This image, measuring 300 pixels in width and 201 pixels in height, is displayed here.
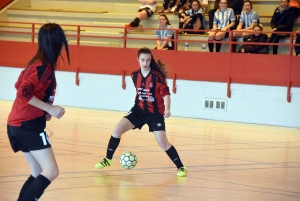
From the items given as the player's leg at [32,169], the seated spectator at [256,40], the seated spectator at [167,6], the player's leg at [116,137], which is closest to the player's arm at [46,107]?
the player's leg at [32,169]

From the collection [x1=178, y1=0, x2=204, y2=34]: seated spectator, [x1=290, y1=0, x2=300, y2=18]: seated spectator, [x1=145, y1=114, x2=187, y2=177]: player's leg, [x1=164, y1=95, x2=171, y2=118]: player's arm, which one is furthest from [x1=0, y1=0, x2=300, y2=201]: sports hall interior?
[x1=164, y1=95, x2=171, y2=118]: player's arm

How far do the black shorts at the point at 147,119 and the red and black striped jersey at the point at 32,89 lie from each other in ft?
7.62

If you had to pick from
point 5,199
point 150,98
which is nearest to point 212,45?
point 150,98

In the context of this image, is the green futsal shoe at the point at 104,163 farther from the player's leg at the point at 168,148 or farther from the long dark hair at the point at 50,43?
the long dark hair at the point at 50,43

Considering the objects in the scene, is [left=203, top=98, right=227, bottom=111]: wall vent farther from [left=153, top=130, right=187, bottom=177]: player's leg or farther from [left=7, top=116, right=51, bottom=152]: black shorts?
[left=7, top=116, right=51, bottom=152]: black shorts

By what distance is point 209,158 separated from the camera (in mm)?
7305

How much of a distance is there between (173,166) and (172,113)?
5.08m

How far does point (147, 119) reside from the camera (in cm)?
627

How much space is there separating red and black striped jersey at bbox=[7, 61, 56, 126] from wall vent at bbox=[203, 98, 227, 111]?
756 cm

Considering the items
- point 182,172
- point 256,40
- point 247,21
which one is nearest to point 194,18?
point 247,21

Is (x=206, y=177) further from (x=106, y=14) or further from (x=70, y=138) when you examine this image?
(x=106, y=14)

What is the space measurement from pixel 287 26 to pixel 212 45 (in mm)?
1545

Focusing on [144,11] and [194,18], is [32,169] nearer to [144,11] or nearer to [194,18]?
[194,18]

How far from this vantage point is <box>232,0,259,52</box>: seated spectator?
11.5m
